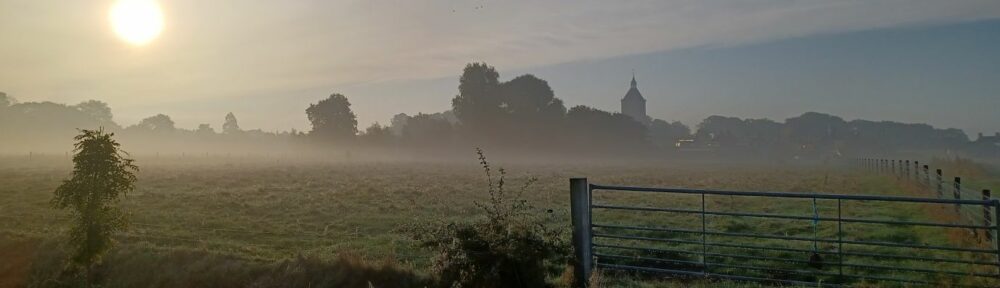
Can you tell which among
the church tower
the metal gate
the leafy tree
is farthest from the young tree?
the church tower

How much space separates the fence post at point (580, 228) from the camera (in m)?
8.67

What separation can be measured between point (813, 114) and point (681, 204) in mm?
193582

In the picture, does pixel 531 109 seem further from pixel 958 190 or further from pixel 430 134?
pixel 958 190

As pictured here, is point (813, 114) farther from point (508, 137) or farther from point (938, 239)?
point (938, 239)

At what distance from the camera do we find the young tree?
10.4 meters

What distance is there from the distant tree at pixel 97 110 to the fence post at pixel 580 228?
161497 millimetres

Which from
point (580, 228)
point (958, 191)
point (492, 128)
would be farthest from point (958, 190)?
point (492, 128)

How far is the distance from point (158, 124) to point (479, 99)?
107020mm

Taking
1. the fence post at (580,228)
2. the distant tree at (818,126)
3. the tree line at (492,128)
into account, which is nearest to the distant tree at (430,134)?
the tree line at (492,128)

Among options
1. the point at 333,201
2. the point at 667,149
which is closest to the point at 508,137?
the point at 667,149

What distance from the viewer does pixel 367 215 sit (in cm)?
1833

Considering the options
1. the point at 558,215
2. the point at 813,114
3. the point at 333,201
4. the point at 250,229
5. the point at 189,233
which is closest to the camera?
the point at 189,233

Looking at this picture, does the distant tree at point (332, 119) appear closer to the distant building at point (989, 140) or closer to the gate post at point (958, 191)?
the gate post at point (958, 191)

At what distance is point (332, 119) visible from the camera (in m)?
100
